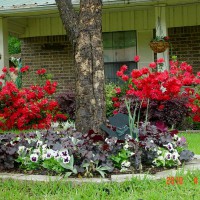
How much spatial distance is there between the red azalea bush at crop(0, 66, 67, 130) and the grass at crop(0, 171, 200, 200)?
5.16 meters

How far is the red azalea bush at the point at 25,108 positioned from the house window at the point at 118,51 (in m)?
3.23

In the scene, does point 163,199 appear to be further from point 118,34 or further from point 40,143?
point 118,34

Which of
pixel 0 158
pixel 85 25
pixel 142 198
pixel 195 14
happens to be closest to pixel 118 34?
pixel 195 14

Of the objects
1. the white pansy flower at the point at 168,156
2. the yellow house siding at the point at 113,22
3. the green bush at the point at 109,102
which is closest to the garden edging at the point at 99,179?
the white pansy flower at the point at 168,156

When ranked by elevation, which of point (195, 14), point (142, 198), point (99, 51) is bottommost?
point (142, 198)

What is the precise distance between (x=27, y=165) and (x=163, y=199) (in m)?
1.62

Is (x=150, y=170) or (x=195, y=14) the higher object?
(x=195, y=14)

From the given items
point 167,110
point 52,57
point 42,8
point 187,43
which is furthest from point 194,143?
point 52,57

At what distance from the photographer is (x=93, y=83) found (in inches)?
206

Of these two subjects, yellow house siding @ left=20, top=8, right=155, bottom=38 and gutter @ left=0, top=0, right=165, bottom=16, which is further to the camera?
yellow house siding @ left=20, top=8, right=155, bottom=38

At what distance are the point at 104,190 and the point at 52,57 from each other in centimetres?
973

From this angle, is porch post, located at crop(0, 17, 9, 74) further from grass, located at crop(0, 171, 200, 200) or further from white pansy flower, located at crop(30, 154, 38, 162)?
grass, located at crop(0, 171, 200, 200)

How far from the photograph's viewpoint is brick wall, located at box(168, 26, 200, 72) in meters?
12.1

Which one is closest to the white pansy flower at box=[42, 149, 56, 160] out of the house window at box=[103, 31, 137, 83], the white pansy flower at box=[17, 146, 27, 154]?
the white pansy flower at box=[17, 146, 27, 154]
